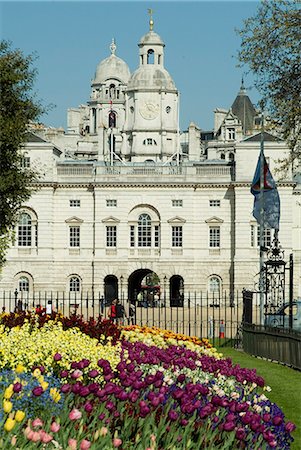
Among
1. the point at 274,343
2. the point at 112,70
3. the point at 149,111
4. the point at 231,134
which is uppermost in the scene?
the point at 112,70

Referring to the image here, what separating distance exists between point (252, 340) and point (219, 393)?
1441 cm

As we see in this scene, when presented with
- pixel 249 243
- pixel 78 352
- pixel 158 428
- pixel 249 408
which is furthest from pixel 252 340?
pixel 249 243

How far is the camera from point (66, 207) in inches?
2581

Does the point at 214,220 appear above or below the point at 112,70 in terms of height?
below

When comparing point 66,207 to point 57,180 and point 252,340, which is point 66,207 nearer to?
point 57,180

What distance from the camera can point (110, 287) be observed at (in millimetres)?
65375

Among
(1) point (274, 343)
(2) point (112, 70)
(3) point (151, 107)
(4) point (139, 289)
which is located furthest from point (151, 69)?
(1) point (274, 343)

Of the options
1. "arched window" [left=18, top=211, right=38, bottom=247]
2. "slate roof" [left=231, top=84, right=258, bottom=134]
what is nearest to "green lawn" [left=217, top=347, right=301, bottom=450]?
"arched window" [left=18, top=211, right=38, bottom=247]

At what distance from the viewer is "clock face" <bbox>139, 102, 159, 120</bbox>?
93.4 metres

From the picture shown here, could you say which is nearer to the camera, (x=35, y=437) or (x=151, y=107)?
(x=35, y=437)

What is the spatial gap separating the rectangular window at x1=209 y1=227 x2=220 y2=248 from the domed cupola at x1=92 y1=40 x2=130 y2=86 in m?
62.6

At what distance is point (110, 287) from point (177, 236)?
4.93 metres

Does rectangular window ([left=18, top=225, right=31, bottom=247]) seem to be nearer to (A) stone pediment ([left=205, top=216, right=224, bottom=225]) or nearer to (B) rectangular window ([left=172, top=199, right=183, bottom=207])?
(B) rectangular window ([left=172, top=199, right=183, bottom=207])

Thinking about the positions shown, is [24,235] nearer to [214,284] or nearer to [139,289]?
[139,289]
